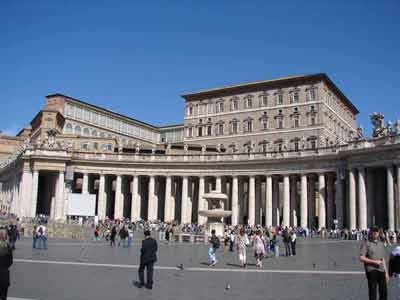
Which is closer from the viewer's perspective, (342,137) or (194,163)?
(194,163)

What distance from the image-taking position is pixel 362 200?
5153 centimetres

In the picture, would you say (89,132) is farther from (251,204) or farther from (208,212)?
(208,212)

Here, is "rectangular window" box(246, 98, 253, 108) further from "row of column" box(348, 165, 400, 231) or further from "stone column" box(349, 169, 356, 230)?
"stone column" box(349, 169, 356, 230)

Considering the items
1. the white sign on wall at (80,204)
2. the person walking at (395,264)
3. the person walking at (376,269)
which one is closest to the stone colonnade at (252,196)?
the white sign on wall at (80,204)

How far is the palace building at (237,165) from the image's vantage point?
53.0 metres

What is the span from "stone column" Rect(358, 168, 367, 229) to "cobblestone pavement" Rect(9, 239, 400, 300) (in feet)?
94.4

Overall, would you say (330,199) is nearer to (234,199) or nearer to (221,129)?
(234,199)

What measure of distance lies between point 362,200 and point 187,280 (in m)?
39.5

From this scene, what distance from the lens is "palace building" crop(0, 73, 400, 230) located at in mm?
53031

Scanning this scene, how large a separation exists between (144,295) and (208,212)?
90.6 ft

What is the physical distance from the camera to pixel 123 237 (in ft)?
111

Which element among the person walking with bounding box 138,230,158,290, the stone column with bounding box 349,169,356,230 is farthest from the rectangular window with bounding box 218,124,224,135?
the person walking with bounding box 138,230,158,290

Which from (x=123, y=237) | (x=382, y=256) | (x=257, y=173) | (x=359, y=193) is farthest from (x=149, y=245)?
(x=257, y=173)

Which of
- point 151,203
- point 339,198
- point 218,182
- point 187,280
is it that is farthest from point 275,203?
point 187,280
